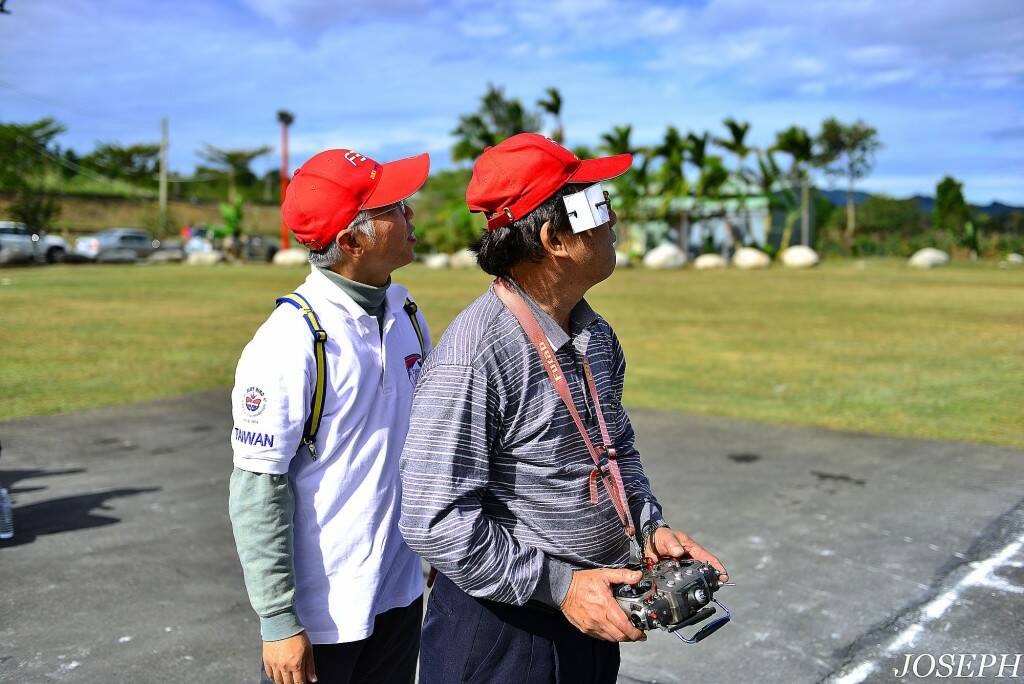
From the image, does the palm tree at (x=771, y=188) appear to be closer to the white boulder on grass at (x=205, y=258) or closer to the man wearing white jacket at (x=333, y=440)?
the white boulder on grass at (x=205, y=258)

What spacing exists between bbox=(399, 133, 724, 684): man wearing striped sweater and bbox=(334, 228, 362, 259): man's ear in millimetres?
448

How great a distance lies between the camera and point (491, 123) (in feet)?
179

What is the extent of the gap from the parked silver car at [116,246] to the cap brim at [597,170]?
45148 mm

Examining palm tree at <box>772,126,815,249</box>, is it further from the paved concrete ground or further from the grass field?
the paved concrete ground

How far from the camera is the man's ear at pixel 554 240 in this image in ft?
6.82

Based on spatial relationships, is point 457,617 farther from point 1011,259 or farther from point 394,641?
point 1011,259

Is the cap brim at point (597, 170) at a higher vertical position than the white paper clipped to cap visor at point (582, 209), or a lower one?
higher

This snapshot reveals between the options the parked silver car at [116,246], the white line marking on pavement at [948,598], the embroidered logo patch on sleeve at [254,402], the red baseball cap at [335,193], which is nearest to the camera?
the embroidered logo patch on sleeve at [254,402]

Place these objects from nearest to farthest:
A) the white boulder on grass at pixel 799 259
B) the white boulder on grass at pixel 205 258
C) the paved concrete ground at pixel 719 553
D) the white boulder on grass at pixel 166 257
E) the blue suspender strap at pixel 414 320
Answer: the blue suspender strap at pixel 414 320 < the paved concrete ground at pixel 719 553 < the white boulder on grass at pixel 799 259 < the white boulder on grass at pixel 205 258 < the white boulder on grass at pixel 166 257

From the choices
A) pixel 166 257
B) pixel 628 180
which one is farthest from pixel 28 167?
pixel 628 180

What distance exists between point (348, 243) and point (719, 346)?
521 inches

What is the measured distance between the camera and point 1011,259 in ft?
153

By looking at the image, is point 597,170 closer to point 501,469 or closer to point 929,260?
point 501,469

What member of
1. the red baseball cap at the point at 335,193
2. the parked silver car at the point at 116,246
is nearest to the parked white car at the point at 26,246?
the parked silver car at the point at 116,246
